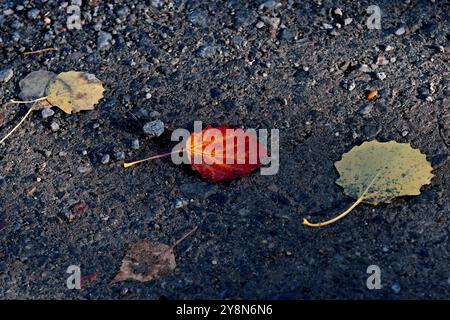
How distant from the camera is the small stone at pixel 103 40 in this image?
3199 mm

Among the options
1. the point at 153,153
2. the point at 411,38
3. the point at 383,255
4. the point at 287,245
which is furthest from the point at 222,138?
the point at 411,38

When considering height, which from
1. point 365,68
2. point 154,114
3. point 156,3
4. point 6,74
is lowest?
point 6,74

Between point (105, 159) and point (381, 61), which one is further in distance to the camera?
point (381, 61)

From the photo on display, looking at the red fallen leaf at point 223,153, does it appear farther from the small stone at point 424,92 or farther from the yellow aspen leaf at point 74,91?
the small stone at point 424,92

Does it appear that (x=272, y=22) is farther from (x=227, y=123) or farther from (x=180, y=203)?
(x=180, y=203)

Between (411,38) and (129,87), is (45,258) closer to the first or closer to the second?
(129,87)

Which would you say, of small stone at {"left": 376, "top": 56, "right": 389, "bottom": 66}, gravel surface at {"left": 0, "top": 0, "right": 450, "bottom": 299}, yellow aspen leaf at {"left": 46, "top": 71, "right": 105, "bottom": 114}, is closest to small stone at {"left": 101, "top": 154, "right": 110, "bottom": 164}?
gravel surface at {"left": 0, "top": 0, "right": 450, "bottom": 299}

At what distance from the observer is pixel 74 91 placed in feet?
9.88

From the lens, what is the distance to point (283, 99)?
2.93 m

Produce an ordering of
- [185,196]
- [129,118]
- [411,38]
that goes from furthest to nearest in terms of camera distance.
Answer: [411,38]
[129,118]
[185,196]

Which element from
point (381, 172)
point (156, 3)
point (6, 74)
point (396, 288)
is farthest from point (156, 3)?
point (396, 288)

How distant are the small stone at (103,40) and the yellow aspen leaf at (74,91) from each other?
17cm

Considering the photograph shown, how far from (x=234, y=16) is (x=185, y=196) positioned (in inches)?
38.5

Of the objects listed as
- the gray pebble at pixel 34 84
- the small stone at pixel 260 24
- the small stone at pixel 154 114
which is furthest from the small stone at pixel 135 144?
the small stone at pixel 260 24
